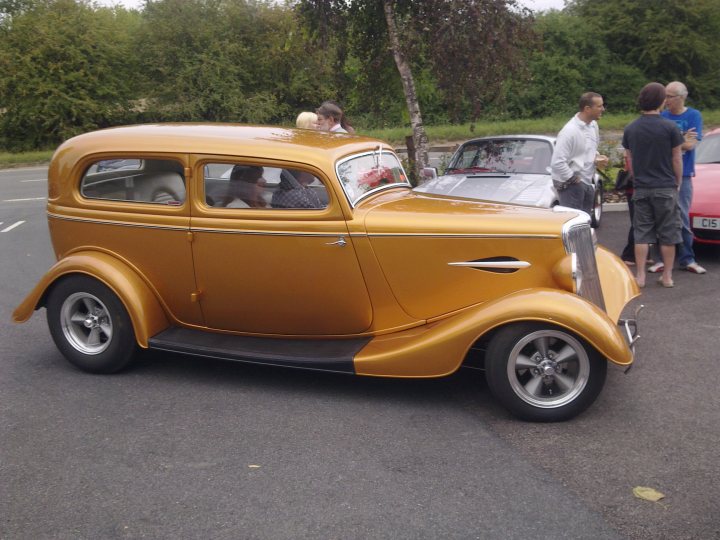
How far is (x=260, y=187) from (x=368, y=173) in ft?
2.73

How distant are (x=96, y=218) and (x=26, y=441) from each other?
174cm

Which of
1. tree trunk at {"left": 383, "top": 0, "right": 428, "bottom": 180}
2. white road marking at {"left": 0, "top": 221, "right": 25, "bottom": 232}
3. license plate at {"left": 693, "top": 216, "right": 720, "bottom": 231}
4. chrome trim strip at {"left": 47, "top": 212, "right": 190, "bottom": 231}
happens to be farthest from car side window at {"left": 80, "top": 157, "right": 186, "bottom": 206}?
white road marking at {"left": 0, "top": 221, "right": 25, "bottom": 232}

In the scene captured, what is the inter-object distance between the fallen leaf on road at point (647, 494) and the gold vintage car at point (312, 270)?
80 centimetres

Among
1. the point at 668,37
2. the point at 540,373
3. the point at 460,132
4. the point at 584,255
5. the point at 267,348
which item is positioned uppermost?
the point at 668,37

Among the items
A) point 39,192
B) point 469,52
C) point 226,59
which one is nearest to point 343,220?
point 469,52

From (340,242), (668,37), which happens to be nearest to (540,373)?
(340,242)

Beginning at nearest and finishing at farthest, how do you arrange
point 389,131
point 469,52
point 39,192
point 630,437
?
point 630,437, point 469,52, point 39,192, point 389,131

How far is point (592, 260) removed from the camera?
4.86 m

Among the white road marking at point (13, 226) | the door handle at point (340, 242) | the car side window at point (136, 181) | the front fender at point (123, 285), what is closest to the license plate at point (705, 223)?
the door handle at point (340, 242)

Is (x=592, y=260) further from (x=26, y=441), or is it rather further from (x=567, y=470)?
(x=26, y=441)

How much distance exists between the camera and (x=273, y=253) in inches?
187

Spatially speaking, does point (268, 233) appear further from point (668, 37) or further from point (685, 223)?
point (668, 37)

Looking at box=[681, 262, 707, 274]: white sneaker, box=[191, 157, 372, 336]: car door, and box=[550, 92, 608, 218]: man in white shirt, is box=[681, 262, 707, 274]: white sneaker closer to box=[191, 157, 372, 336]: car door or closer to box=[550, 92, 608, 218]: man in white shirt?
box=[550, 92, 608, 218]: man in white shirt

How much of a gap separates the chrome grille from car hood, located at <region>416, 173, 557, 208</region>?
10.2 ft
